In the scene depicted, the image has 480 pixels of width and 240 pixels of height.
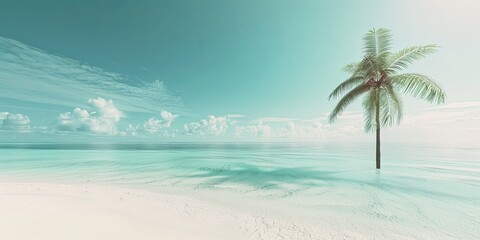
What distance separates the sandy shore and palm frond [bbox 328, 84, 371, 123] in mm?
9986

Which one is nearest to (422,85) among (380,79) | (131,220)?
(380,79)

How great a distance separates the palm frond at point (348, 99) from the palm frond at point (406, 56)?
1693mm

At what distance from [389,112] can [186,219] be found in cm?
1314

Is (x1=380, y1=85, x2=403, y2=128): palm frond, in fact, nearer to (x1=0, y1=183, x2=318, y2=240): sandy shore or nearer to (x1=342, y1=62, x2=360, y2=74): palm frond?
(x1=342, y1=62, x2=360, y2=74): palm frond

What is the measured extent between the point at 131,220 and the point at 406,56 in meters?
15.4

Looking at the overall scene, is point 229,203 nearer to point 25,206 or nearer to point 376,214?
point 376,214

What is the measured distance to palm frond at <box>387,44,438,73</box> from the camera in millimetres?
11061

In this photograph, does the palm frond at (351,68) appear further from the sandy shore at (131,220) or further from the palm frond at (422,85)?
the sandy shore at (131,220)

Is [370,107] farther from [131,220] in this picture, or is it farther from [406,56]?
[131,220]

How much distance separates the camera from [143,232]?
16.0 feet

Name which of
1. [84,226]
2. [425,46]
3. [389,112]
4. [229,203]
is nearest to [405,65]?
[425,46]

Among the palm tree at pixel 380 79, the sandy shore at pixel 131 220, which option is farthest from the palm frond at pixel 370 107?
the sandy shore at pixel 131 220

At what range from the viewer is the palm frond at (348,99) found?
12.5 meters

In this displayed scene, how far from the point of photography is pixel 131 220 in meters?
5.70
